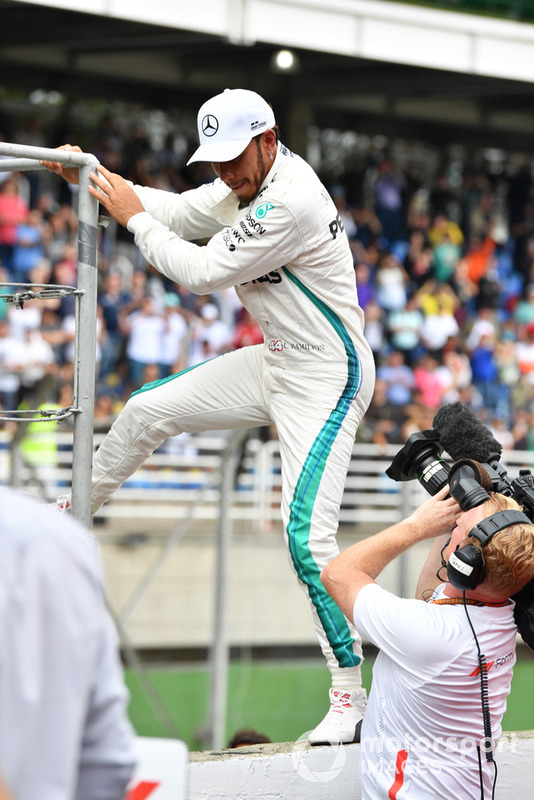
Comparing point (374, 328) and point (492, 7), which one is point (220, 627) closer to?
point (374, 328)

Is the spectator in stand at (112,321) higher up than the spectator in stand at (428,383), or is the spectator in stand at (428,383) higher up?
the spectator in stand at (112,321)

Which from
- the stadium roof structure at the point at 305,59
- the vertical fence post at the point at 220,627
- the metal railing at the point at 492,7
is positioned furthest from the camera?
the metal railing at the point at 492,7

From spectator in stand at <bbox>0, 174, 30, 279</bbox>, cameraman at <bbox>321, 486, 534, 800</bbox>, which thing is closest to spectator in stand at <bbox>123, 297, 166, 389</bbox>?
spectator in stand at <bbox>0, 174, 30, 279</bbox>

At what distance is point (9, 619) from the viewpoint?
4.18 feet

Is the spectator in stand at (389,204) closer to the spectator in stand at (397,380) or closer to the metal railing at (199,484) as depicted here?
the spectator in stand at (397,380)

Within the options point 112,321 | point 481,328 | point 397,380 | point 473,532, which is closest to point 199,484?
point 112,321

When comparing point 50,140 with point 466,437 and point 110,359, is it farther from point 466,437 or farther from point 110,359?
point 466,437

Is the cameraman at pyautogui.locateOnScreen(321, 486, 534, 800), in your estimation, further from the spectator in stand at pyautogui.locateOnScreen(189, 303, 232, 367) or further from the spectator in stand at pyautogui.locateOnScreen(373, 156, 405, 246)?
the spectator in stand at pyautogui.locateOnScreen(373, 156, 405, 246)

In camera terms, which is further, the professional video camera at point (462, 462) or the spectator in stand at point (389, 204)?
the spectator in stand at point (389, 204)

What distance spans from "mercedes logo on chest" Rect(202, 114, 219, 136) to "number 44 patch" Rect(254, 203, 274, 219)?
0.91ft

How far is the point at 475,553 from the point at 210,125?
65.7 inches

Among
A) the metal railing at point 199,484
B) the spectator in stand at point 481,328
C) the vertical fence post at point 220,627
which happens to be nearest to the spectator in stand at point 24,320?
the metal railing at point 199,484

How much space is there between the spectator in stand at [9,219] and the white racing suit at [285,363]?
8.21 meters

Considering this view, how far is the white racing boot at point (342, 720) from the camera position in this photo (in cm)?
328
